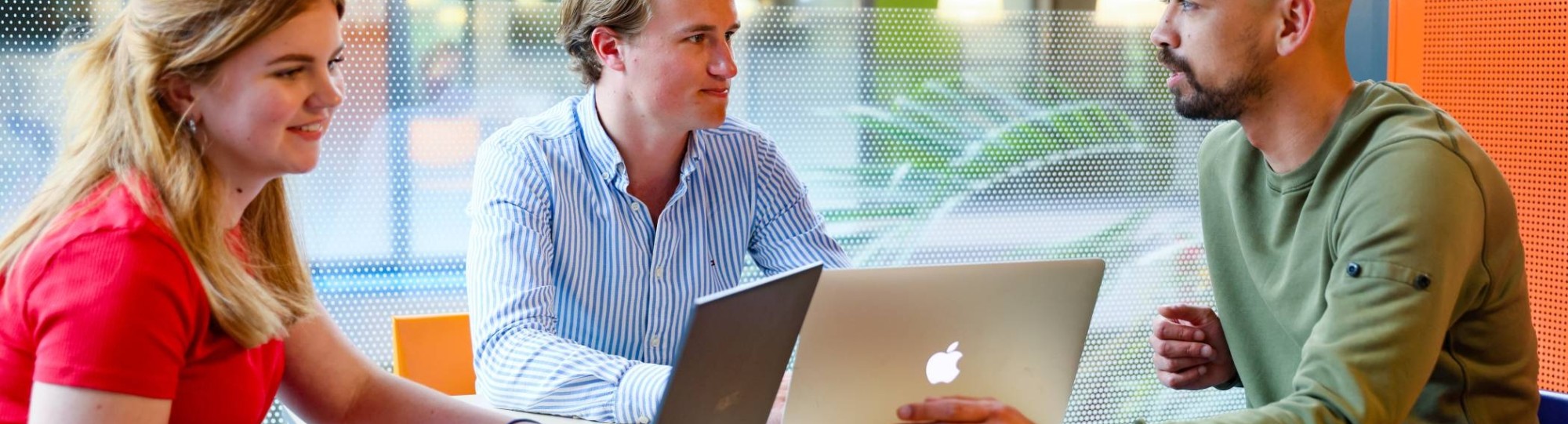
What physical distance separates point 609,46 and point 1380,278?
1444 millimetres

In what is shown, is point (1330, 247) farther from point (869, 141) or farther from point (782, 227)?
point (869, 141)

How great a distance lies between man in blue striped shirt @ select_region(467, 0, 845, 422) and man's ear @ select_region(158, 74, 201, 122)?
716 mm

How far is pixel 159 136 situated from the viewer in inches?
57.1

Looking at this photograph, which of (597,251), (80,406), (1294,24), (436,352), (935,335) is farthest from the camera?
(436,352)

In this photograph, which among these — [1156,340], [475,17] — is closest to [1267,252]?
[1156,340]

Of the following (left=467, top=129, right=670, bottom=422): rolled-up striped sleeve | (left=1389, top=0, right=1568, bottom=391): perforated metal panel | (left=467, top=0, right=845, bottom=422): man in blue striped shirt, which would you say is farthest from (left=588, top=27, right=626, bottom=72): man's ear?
(left=1389, top=0, right=1568, bottom=391): perforated metal panel

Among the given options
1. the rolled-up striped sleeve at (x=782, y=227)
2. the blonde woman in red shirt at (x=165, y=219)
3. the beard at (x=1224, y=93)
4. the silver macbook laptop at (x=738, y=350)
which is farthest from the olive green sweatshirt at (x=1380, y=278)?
the blonde woman in red shirt at (x=165, y=219)

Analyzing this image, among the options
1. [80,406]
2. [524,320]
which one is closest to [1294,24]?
[524,320]

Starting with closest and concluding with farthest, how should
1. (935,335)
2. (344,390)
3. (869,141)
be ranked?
(935,335)
(344,390)
(869,141)

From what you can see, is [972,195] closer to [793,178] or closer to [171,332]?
[793,178]

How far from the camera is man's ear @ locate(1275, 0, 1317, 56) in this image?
2021mm

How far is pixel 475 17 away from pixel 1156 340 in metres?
1.94

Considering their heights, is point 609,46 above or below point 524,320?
above

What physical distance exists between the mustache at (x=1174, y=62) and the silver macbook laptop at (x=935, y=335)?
1.83ft
